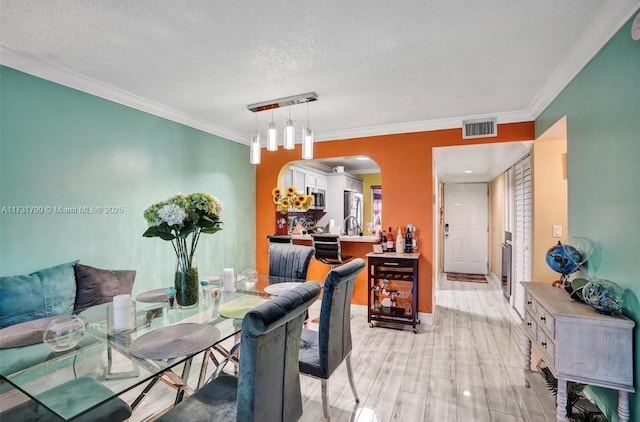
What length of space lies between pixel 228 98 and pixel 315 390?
2752 mm

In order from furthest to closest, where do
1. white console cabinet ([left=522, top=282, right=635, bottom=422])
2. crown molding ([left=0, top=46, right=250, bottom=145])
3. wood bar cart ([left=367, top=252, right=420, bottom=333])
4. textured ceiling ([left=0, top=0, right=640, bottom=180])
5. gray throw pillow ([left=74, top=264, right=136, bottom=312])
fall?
wood bar cart ([left=367, top=252, right=420, bottom=333]), gray throw pillow ([left=74, top=264, right=136, bottom=312]), crown molding ([left=0, top=46, right=250, bottom=145]), textured ceiling ([left=0, top=0, right=640, bottom=180]), white console cabinet ([left=522, top=282, right=635, bottom=422])

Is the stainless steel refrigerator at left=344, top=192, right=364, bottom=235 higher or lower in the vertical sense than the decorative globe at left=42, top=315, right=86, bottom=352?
higher

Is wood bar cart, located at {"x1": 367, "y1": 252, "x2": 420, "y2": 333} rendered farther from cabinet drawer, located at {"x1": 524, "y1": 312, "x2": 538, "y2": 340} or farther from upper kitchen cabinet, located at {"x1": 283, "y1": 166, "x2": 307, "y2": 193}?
upper kitchen cabinet, located at {"x1": 283, "y1": 166, "x2": 307, "y2": 193}

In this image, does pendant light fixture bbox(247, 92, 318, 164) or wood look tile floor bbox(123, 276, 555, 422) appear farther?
pendant light fixture bbox(247, 92, 318, 164)

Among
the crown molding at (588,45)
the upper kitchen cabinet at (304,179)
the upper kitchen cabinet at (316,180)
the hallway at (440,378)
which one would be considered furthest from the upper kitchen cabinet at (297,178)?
the crown molding at (588,45)

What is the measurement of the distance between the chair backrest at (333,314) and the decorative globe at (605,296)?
1275 millimetres

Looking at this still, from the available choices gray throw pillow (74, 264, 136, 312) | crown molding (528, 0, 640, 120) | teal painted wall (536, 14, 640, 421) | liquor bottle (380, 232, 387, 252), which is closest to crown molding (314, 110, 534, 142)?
crown molding (528, 0, 640, 120)

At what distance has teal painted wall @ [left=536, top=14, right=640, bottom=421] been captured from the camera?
157 cm

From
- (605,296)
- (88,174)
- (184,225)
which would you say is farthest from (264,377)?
(88,174)

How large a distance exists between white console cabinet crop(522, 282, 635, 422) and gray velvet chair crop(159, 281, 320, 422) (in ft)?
4.59

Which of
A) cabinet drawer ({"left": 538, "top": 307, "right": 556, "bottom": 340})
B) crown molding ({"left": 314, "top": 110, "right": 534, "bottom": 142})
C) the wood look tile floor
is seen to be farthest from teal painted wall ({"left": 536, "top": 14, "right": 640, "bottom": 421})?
crown molding ({"left": 314, "top": 110, "right": 534, "bottom": 142})

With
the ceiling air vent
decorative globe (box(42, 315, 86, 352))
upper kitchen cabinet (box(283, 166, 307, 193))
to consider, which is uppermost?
the ceiling air vent

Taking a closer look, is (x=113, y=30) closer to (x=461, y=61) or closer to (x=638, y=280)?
(x=461, y=61)

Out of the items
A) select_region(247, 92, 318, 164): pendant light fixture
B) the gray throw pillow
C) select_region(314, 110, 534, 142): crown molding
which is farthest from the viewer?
select_region(314, 110, 534, 142): crown molding
